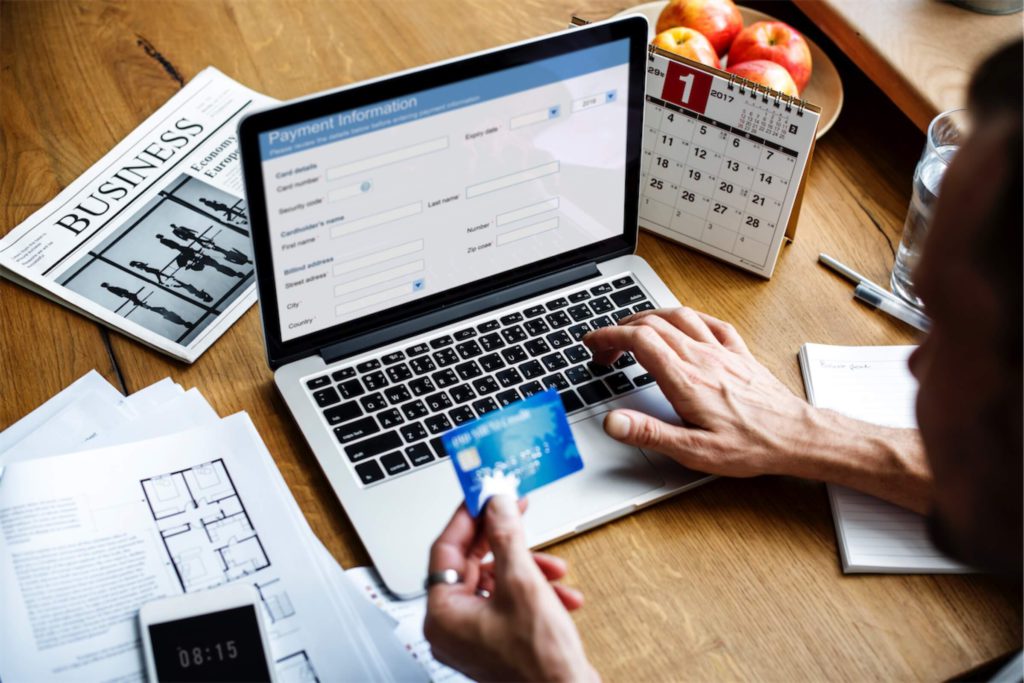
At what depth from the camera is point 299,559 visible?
0.89 metres

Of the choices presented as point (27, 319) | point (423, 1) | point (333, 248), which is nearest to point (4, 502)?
point (27, 319)

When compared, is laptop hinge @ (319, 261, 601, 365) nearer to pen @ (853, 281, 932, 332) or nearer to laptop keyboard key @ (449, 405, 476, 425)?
laptop keyboard key @ (449, 405, 476, 425)

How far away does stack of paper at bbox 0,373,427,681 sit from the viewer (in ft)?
2.71

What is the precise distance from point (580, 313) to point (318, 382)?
0.31m

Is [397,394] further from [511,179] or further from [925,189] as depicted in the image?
[925,189]

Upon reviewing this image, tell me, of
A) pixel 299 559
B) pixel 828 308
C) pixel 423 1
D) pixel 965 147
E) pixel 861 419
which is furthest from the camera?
pixel 423 1

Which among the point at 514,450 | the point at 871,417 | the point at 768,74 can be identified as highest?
the point at 768,74

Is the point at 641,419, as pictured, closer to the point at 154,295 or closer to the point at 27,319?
the point at 154,295

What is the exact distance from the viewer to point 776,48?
Answer: 127 cm

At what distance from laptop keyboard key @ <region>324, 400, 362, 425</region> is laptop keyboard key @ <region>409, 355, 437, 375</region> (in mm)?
76

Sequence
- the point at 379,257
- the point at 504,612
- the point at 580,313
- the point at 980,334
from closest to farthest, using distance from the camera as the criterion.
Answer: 1. the point at 980,334
2. the point at 504,612
3. the point at 379,257
4. the point at 580,313

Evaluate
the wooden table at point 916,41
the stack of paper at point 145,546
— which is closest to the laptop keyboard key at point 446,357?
the stack of paper at point 145,546

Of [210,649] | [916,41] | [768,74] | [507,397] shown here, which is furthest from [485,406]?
[916,41]

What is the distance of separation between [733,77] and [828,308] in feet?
1.00
